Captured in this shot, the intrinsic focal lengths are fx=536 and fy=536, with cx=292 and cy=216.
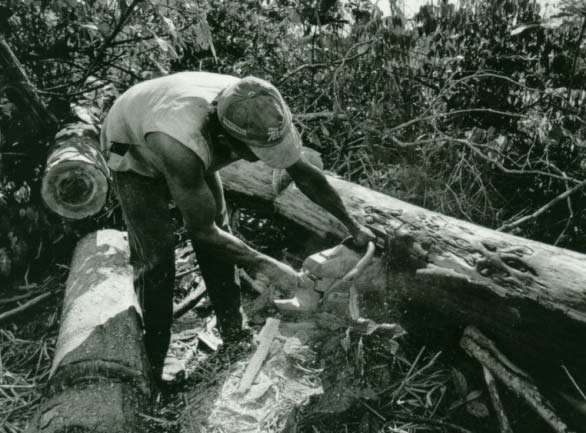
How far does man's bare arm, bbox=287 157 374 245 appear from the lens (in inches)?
99.7

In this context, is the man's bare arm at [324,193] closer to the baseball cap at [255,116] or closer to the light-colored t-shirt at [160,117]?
the baseball cap at [255,116]

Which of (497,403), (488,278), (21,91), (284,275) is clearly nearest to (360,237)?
(284,275)

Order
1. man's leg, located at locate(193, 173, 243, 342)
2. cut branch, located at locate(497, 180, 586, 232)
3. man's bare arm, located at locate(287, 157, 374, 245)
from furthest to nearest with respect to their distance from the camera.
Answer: cut branch, located at locate(497, 180, 586, 232), man's leg, located at locate(193, 173, 243, 342), man's bare arm, located at locate(287, 157, 374, 245)

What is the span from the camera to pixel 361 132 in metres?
4.23

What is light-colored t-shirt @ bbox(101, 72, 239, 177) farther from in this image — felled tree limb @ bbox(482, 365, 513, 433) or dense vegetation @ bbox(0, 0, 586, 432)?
felled tree limb @ bbox(482, 365, 513, 433)

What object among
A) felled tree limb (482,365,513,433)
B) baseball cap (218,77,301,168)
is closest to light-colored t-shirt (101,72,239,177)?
→ baseball cap (218,77,301,168)

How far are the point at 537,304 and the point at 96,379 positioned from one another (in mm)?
1836

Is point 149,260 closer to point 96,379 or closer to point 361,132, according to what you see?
point 96,379

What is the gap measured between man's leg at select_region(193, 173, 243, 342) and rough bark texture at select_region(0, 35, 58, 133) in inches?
70.5

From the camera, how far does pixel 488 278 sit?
2268 millimetres

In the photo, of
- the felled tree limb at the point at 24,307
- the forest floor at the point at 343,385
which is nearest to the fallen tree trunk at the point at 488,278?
the forest floor at the point at 343,385

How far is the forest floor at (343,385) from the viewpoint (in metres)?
2.35

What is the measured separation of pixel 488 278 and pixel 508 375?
0.40 meters

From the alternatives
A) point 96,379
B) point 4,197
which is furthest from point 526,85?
point 4,197
